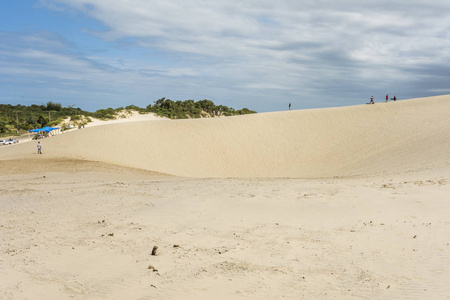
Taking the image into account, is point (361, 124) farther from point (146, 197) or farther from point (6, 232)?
point (6, 232)

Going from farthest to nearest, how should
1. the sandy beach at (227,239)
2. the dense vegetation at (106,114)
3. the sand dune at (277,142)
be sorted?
the dense vegetation at (106,114) → the sand dune at (277,142) → the sandy beach at (227,239)

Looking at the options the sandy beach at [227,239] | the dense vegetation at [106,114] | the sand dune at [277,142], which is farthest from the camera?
the dense vegetation at [106,114]

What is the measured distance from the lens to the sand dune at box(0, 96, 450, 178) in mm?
21703

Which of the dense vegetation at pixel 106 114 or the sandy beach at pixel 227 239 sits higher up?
the dense vegetation at pixel 106 114

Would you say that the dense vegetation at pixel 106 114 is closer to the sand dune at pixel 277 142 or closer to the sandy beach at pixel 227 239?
the sand dune at pixel 277 142

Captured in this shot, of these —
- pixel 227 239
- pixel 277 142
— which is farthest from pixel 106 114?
pixel 227 239

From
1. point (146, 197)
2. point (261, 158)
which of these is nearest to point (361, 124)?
point (261, 158)

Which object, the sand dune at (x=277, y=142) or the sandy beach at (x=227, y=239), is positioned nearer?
the sandy beach at (x=227, y=239)

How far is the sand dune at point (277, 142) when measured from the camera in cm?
2170

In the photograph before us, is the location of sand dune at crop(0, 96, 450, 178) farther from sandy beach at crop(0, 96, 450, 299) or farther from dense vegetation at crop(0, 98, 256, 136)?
dense vegetation at crop(0, 98, 256, 136)

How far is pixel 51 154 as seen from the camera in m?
23.4

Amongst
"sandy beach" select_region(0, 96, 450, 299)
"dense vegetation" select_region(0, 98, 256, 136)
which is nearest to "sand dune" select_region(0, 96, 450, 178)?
"sandy beach" select_region(0, 96, 450, 299)

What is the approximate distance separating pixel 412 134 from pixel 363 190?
16.3 meters

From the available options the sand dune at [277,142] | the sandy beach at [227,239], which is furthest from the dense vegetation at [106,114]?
the sandy beach at [227,239]
